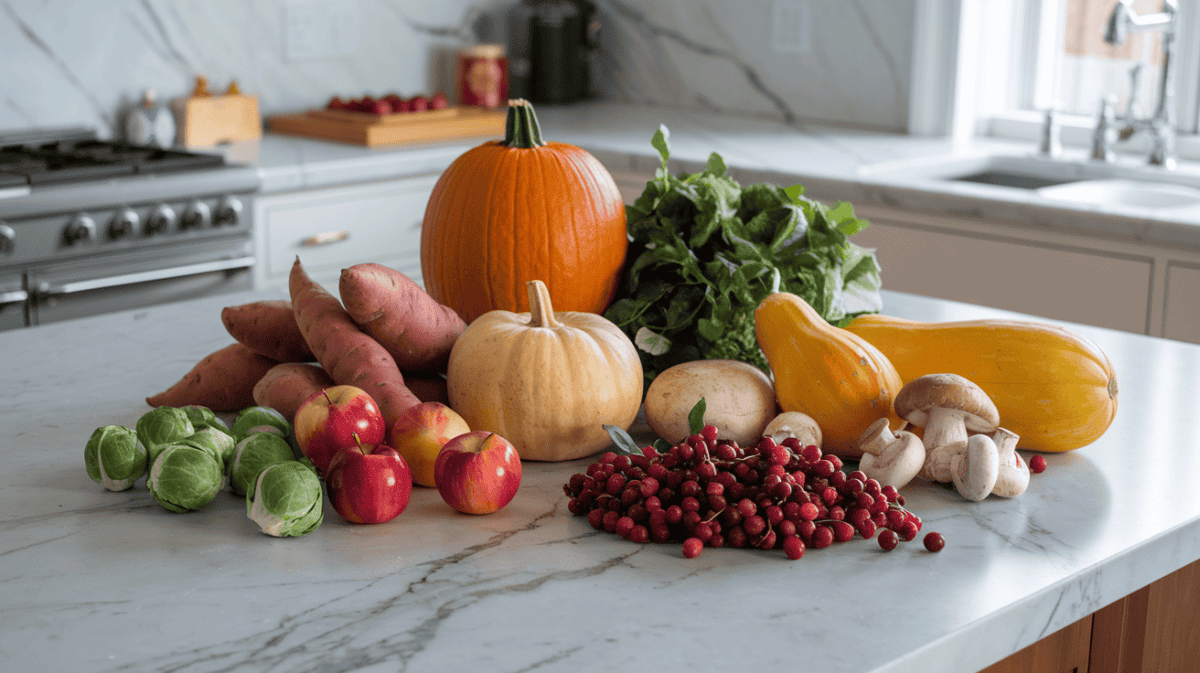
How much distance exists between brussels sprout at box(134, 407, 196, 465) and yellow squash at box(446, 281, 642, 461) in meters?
0.25

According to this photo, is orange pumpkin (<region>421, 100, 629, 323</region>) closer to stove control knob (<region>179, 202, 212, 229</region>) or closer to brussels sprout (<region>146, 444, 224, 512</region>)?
brussels sprout (<region>146, 444, 224, 512</region>)

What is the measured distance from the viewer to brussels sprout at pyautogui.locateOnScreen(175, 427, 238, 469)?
38.9 inches

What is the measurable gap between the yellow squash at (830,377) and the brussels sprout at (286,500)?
0.46 m

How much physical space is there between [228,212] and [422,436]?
1.92m

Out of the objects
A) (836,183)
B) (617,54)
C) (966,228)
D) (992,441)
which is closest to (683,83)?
(617,54)

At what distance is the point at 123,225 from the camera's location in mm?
2576

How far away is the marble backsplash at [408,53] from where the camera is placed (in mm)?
3172

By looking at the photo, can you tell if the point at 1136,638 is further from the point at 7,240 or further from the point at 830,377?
the point at 7,240

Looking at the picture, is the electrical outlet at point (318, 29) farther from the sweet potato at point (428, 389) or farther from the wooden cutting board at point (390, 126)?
the sweet potato at point (428, 389)

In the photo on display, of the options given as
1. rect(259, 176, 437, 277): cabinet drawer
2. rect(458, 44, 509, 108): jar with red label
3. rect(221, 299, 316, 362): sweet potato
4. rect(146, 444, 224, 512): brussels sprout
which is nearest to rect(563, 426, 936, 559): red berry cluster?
rect(146, 444, 224, 512): brussels sprout

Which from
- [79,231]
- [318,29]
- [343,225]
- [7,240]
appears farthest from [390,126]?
[7,240]

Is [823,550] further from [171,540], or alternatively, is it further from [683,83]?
[683,83]

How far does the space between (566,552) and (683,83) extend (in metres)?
3.30

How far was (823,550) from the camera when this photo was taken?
36.8 inches
